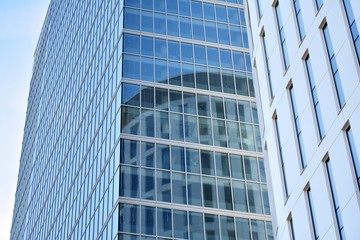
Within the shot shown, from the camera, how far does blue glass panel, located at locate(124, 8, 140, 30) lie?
6181 centimetres

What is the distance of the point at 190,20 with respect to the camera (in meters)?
64.4

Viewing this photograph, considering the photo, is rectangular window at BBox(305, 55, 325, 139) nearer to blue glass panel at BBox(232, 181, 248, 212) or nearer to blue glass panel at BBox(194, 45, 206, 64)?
blue glass panel at BBox(232, 181, 248, 212)

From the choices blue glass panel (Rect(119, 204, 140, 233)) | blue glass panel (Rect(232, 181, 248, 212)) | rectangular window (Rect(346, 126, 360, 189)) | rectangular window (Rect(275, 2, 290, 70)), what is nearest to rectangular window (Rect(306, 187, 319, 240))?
rectangular window (Rect(346, 126, 360, 189))

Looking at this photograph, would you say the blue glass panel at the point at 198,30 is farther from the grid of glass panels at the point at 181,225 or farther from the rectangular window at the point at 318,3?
the rectangular window at the point at 318,3

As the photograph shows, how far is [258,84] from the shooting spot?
144 feet

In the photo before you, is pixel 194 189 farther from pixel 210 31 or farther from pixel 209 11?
pixel 209 11

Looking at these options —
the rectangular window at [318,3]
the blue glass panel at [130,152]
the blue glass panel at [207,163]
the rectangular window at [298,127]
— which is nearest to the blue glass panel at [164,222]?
the blue glass panel at [130,152]

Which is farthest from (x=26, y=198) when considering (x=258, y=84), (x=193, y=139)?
(x=258, y=84)

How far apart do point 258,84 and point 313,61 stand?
953 centimetres

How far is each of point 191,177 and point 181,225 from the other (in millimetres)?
3818

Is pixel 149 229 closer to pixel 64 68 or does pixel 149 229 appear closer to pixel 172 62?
pixel 172 62

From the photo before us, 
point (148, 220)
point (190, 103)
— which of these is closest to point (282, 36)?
point (148, 220)

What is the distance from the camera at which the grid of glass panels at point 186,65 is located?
196ft

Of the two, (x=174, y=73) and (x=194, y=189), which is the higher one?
(x=174, y=73)
